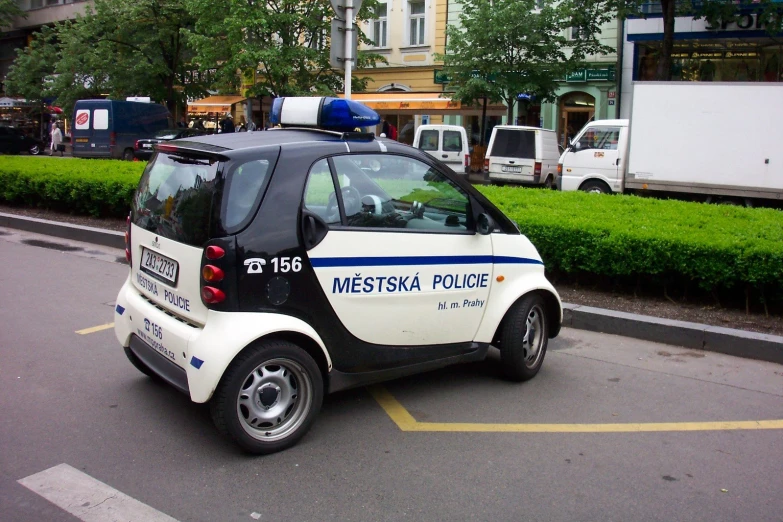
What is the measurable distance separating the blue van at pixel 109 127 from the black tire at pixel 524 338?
81.9 ft

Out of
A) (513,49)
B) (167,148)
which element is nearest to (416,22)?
(513,49)

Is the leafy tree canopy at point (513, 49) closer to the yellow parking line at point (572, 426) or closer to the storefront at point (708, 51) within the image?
the storefront at point (708, 51)

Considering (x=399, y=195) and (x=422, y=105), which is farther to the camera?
(x=422, y=105)

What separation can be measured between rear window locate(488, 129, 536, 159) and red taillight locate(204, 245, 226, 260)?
53.9ft

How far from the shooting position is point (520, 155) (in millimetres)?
19703

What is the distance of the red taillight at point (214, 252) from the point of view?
3.99 meters

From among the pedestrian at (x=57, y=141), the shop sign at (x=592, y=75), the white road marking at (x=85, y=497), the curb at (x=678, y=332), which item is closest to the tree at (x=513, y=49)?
the shop sign at (x=592, y=75)

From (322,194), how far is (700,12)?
19570 millimetres

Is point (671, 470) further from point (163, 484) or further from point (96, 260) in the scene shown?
point (96, 260)

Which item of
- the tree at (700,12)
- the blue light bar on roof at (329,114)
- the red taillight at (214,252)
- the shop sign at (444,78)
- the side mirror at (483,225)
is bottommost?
the red taillight at (214,252)

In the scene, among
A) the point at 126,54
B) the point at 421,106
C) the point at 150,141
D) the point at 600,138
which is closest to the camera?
the point at 600,138

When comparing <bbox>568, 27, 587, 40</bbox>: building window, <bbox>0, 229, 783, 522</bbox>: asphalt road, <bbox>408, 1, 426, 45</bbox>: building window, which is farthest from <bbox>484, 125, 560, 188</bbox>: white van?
<bbox>0, 229, 783, 522</bbox>: asphalt road

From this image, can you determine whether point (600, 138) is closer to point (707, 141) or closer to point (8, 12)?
point (707, 141)

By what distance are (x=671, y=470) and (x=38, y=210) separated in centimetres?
1226
